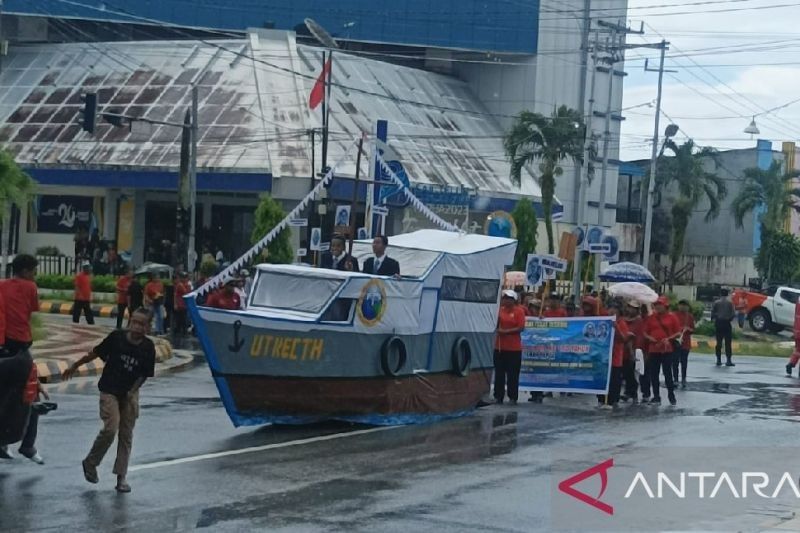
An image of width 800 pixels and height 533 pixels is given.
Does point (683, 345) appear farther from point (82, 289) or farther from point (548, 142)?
point (548, 142)

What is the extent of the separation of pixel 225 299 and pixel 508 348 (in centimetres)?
453

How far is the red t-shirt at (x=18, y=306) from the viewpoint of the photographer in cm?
1342

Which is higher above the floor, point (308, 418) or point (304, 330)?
point (304, 330)

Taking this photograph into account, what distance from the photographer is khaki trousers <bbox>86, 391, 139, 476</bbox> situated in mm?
12039

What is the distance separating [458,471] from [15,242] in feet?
152

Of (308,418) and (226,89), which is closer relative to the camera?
(308,418)

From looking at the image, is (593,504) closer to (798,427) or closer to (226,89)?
(798,427)

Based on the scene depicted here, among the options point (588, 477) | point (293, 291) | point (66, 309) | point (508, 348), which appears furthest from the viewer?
point (66, 309)

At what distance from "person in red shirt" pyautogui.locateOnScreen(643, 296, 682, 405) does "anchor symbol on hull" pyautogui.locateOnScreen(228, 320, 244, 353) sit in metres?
9.05

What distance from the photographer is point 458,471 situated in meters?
14.1

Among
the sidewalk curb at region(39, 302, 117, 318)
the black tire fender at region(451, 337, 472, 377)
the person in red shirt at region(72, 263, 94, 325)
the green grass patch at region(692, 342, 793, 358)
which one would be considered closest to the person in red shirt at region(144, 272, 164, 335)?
the person in red shirt at region(72, 263, 94, 325)

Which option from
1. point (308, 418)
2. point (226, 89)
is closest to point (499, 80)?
point (226, 89)

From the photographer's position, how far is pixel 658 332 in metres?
22.8

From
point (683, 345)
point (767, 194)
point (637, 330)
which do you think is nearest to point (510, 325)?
point (637, 330)
